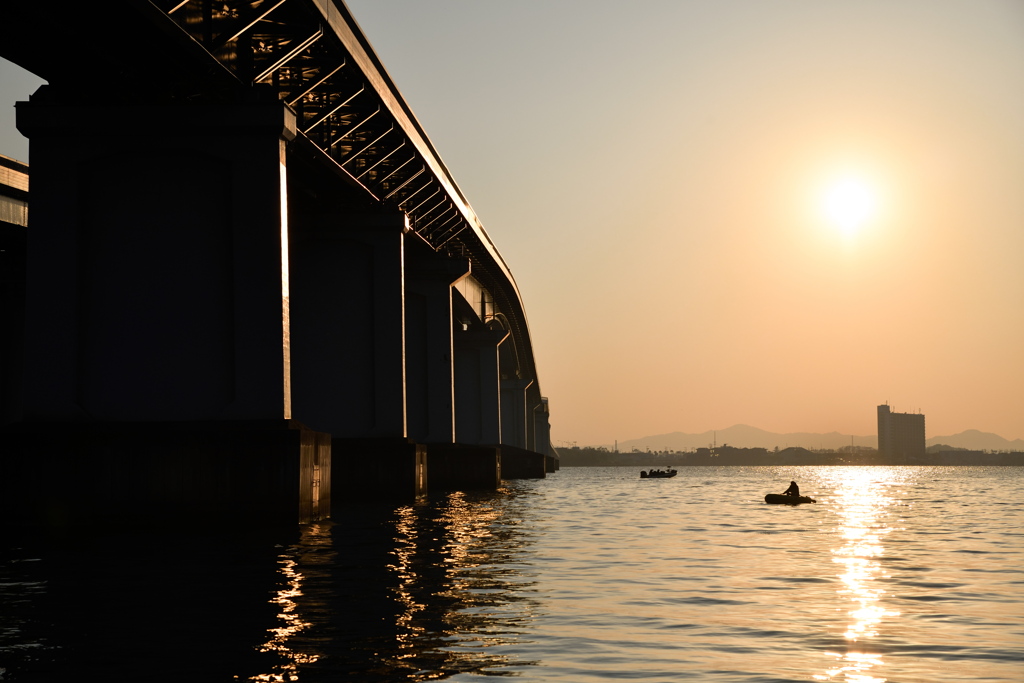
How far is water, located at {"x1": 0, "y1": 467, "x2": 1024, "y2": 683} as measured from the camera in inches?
423

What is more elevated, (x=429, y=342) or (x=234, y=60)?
(x=234, y=60)

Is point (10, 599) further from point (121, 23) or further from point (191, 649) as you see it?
point (121, 23)

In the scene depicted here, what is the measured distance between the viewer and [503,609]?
14.8 m

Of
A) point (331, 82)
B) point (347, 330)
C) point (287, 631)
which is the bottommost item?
point (287, 631)

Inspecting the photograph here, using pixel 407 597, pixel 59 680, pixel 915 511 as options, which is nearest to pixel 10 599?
pixel 407 597

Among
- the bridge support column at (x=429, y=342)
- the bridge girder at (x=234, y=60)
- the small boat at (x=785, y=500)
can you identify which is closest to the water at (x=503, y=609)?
the bridge girder at (x=234, y=60)

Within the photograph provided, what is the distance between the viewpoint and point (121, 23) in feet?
89.1

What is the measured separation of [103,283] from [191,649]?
69.6 feet

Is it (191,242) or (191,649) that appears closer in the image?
(191,649)

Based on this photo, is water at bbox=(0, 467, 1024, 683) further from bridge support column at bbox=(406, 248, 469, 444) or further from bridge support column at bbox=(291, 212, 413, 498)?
bridge support column at bbox=(406, 248, 469, 444)

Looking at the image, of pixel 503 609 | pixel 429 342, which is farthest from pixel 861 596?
pixel 429 342

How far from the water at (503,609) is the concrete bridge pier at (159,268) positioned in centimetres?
446

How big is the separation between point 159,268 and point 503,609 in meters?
19.3

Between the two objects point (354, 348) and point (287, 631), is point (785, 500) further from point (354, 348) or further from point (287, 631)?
point (287, 631)
